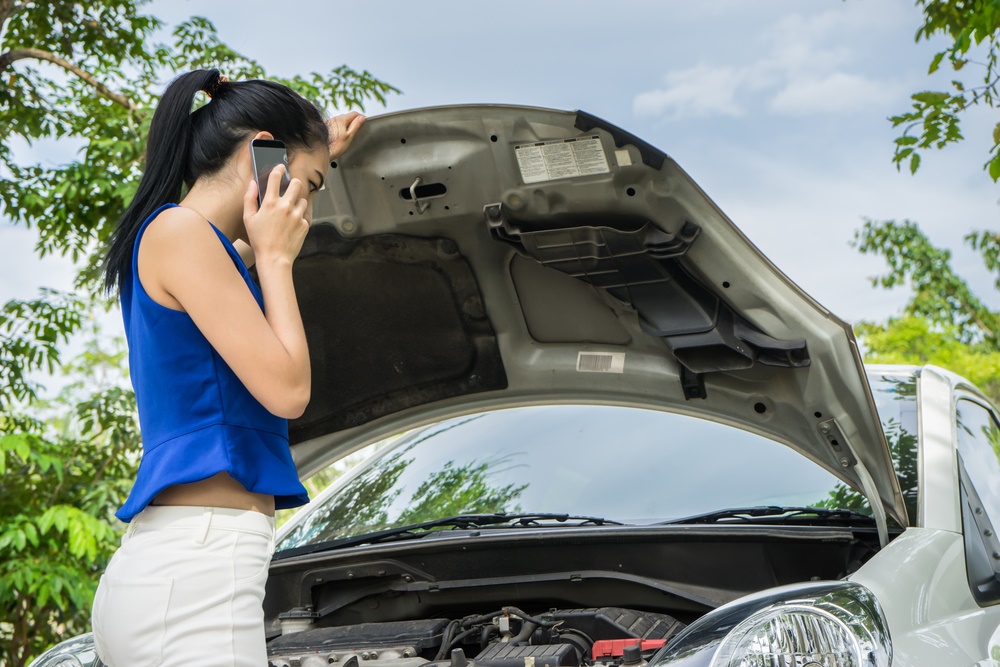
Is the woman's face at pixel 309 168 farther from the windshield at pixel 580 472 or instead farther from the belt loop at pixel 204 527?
the windshield at pixel 580 472

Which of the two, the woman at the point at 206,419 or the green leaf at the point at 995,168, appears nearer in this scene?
the woman at the point at 206,419

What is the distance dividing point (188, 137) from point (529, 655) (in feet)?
4.08

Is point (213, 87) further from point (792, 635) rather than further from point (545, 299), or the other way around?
point (792, 635)

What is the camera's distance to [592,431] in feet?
9.86

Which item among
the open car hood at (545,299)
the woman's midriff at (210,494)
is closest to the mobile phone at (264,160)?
the woman's midriff at (210,494)

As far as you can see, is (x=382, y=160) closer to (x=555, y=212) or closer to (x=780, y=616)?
(x=555, y=212)

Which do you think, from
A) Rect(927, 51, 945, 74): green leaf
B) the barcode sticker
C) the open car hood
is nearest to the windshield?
the open car hood

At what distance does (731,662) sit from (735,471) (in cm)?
114

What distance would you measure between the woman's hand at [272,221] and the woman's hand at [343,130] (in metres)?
0.63

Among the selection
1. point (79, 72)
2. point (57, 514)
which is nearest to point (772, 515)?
point (57, 514)

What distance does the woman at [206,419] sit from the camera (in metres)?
1.35

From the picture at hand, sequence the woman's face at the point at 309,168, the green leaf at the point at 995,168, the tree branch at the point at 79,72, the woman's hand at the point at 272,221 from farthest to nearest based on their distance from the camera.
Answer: the tree branch at the point at 79,72 → the green leaf at the point at 995,168 → the woman's face at the point at 309,168 → the woman's hand at the point at 272,221

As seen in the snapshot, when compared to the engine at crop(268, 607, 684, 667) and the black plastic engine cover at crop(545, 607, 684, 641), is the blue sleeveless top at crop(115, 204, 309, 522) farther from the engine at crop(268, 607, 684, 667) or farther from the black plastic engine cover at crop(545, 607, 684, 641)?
the black plastic engine cover at crop(545, 607, 684, 641)

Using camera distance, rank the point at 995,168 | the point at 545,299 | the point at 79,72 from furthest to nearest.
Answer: the point at 79,72 < the point at 995,168 < the point at 545,299
